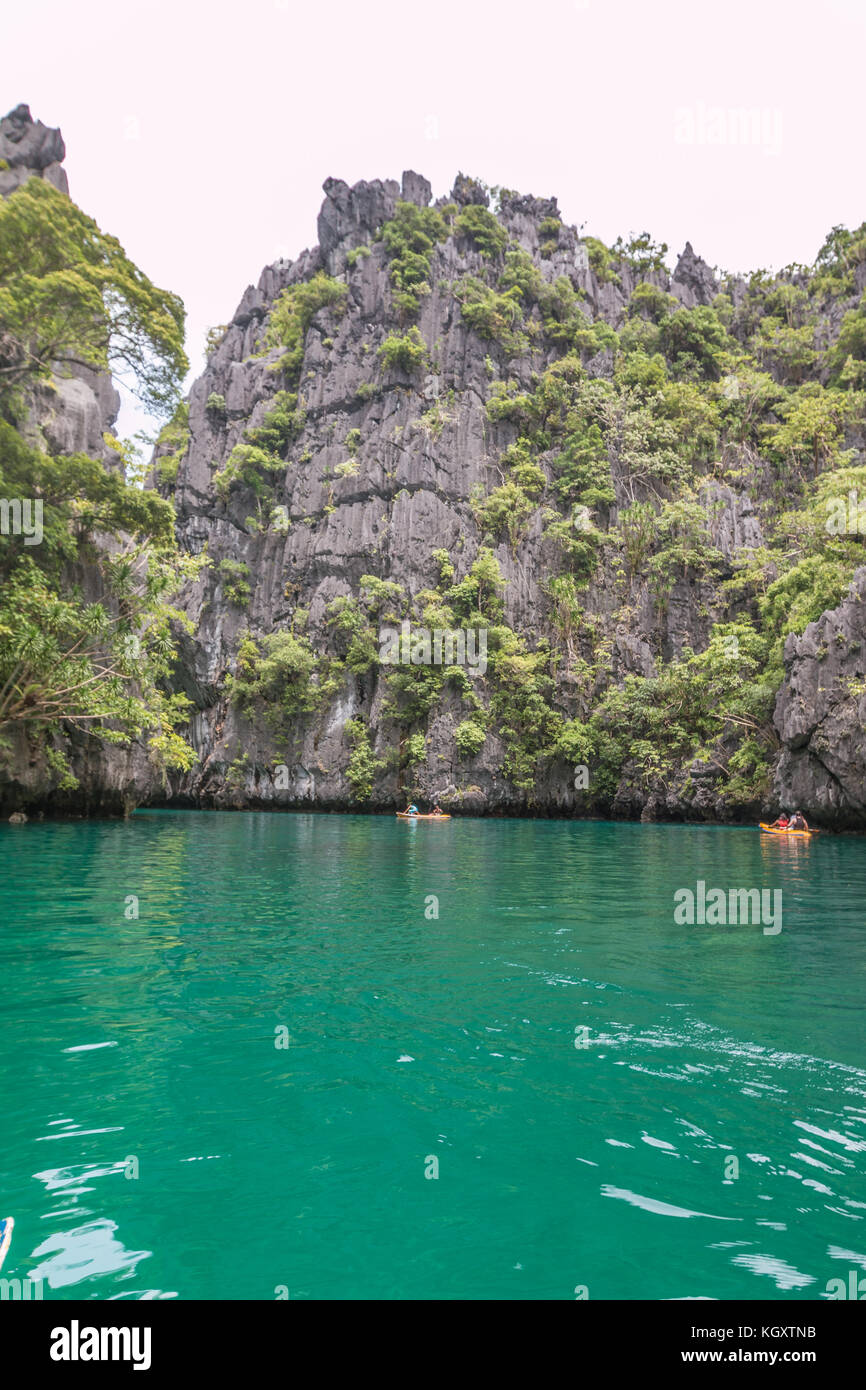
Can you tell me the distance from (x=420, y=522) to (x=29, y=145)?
76.7 feet

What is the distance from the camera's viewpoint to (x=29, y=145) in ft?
102

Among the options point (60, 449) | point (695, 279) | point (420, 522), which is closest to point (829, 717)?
point (420, 522)

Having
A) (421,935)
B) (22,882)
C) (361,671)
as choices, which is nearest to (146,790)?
(361,671)

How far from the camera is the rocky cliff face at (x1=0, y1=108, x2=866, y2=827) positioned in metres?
37.8

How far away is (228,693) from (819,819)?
30672 mm

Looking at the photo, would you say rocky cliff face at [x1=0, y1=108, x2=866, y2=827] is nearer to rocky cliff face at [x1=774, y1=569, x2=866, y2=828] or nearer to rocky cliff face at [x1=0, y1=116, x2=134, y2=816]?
rocky cliff face at [x1=0, y1=116, x2=134, y2=816]

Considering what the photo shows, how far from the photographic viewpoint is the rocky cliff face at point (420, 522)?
37.8 m

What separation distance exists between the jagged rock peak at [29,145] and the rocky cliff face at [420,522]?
10cm

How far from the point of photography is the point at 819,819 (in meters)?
27.7

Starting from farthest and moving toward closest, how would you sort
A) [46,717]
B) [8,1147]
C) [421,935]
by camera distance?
[46,717] → [421,935] → [8,1147]

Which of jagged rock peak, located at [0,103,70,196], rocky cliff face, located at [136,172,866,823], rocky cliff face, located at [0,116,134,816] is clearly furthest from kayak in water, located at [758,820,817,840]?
jagged rock peak, located at [0,103,70,196]

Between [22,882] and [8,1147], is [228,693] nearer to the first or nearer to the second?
[22,882]

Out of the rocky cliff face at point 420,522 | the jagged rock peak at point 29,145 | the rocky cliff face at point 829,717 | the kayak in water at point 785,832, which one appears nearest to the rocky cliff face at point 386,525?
the rocky cliff face at point 420,522
